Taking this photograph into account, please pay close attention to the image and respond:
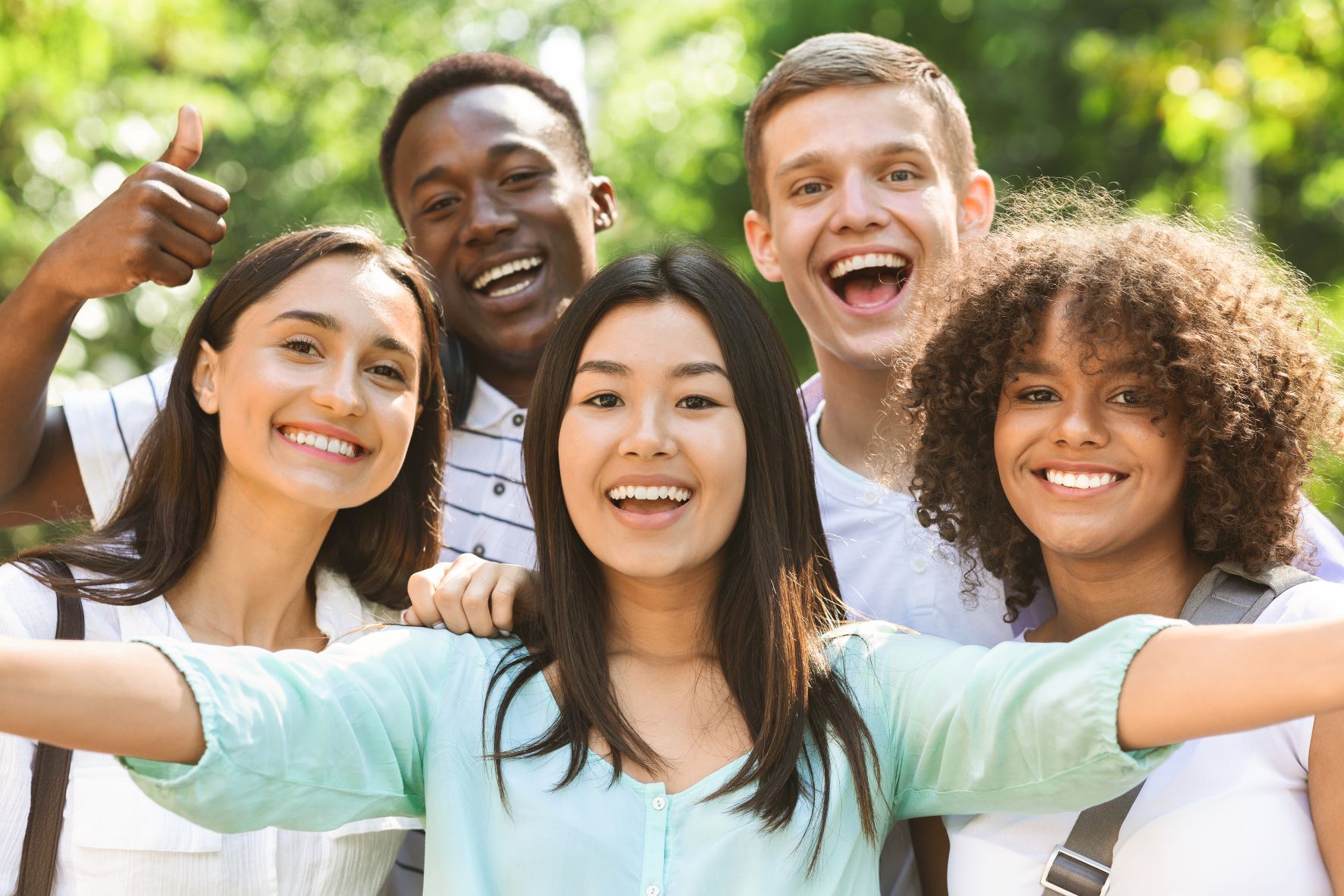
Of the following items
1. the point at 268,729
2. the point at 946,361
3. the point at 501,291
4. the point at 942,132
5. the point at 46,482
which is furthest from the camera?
the point at 501,291

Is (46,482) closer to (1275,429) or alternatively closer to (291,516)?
(291,516)

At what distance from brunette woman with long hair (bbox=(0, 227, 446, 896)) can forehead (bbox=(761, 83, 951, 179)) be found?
1.25m

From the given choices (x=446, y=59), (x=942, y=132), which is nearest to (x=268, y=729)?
(x=942, y=132)

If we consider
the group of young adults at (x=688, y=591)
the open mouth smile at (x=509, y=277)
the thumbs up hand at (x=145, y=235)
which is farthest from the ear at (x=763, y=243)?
the thumbs up hand at (x=145, y=235)

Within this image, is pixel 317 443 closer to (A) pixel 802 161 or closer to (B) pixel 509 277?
(B) pixel 509 277

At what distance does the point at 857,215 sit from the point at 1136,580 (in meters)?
1.45

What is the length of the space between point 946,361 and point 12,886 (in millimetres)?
2267

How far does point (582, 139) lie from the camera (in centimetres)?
512

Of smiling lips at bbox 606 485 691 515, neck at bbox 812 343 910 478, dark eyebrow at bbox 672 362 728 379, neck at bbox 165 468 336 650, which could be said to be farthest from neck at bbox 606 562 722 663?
neck at bbox 812 343 910 478

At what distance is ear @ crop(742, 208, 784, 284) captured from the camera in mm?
4465

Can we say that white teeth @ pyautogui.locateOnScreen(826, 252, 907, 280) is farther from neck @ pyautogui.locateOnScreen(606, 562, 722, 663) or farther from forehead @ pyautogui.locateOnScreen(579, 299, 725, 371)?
neck @ pyautogui.locateOnScreen(606, 562, 722, 663)

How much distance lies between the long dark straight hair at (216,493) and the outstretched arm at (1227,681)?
1.97 meters

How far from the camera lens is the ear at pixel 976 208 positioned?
439 cm

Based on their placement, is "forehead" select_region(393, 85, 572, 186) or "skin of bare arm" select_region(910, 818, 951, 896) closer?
"skin of bare arm" select_region(910, 818, 951, 896)
